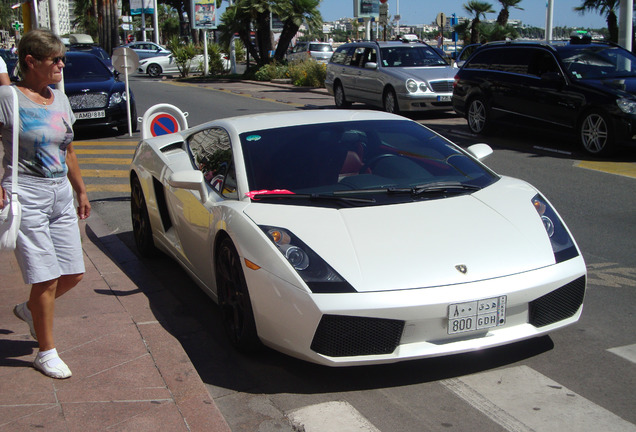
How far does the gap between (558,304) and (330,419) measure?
4.62 ft

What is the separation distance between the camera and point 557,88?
41.2 feet

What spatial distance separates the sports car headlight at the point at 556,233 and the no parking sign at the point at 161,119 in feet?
18.2

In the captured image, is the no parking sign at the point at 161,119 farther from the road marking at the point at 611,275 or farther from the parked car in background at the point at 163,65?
the parked car in background at the point at 163,65

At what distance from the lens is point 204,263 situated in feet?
16.7

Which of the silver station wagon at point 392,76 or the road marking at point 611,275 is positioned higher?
the silver station wagon at point 392,76

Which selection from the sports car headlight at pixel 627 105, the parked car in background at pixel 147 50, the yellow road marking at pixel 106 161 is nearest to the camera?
the sports car headlight at pixel 627 105

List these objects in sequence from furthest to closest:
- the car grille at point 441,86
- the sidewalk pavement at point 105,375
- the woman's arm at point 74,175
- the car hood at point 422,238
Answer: the car grille at point 441,86, the woman's arm at point 74,175, the car hood at point 422,238, the sidewalk pavement at point 105,375

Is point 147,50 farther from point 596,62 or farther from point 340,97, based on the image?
point 596,62

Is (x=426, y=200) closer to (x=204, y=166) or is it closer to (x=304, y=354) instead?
(x=304, y=354)

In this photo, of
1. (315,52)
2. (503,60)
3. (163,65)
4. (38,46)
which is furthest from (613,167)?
(163,65)

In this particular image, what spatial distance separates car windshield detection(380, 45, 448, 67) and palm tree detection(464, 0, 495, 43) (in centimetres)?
3239

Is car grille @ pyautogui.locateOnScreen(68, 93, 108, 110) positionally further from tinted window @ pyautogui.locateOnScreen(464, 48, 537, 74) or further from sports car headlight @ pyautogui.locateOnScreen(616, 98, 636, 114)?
sports car headlight @ pyautogui.locateOnScreen(616, 98, 636, 114)

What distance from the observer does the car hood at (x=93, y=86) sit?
1566cm

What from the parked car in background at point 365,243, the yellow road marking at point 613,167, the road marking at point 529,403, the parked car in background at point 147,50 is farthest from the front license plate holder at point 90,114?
the parked car in background at point 147,50
